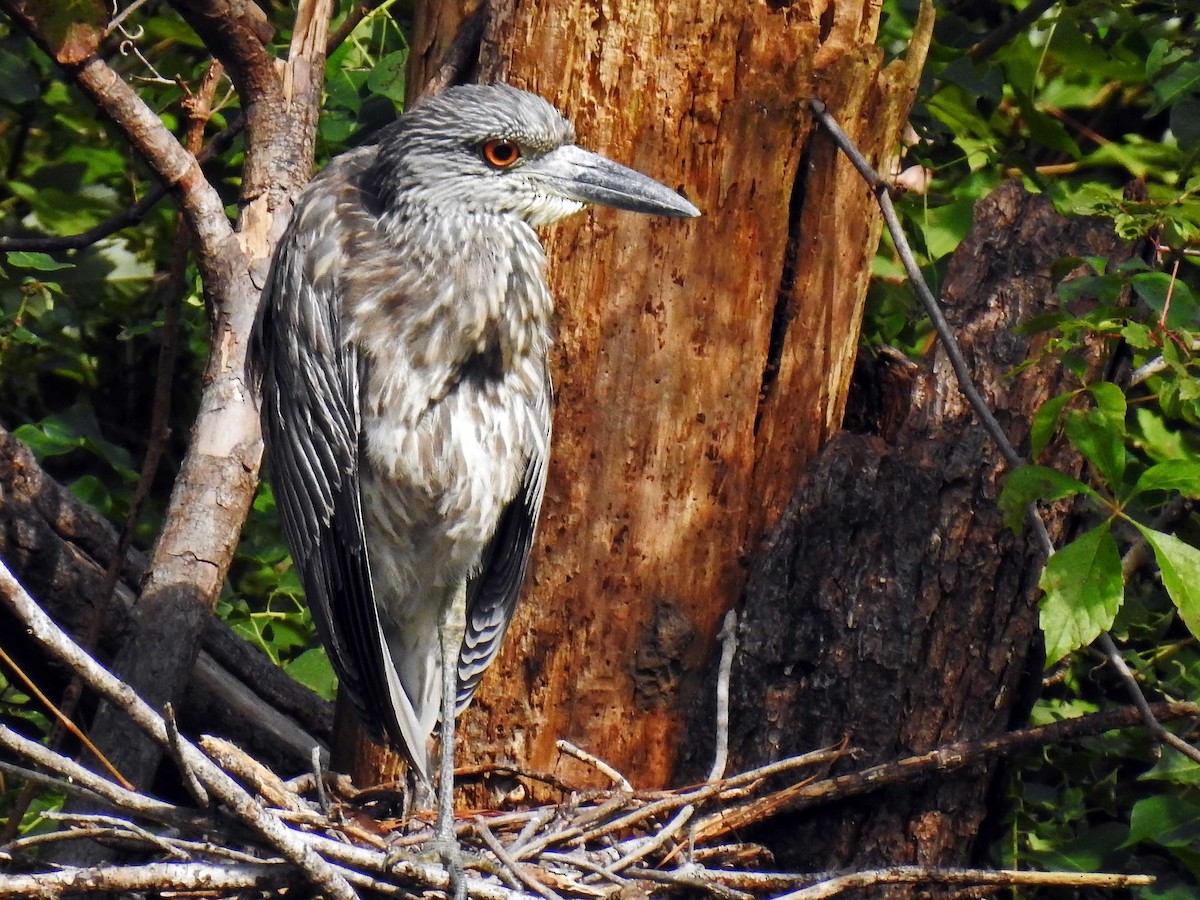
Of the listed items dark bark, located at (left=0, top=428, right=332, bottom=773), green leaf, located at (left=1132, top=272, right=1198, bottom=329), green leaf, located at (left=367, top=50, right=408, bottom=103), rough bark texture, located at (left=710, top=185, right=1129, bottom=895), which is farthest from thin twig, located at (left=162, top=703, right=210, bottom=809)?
green leaf, located at (left=367, top=50, right=408, bottom=103)

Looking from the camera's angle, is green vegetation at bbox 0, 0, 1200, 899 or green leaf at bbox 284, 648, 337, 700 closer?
green vegetation at bbox 0, 0, 1200, 899

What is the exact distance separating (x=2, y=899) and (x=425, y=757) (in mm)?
1062

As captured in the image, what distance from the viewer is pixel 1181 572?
2.27 meters

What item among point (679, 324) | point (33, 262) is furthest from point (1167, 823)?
point (33, 262)

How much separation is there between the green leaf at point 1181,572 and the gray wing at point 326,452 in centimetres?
147

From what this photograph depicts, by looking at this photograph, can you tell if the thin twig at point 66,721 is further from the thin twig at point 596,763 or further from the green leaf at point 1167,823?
the green leaf at point 1167,823

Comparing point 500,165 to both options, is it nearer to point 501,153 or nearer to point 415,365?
point 501,153

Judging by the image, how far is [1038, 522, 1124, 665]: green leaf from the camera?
7.36 feet

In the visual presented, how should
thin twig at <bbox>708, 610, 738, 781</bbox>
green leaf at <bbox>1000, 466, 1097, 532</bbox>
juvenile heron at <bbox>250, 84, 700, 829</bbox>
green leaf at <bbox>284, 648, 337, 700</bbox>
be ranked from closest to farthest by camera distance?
green leaf at <bbox>1000, 466, 1097, 532</bbox>, thin twig at <bbox>708, 610, 738, 781</bbox>, juvenile heron at <bbox>250, 84, 700, 829</bbox>, green leaf at <bbox>284, 648, 337, 700</bbox>

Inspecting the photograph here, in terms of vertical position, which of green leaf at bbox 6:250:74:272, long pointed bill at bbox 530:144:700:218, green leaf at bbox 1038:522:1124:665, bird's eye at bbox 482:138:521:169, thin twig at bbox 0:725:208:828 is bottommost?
thin twig at bbox 0:725:208:828

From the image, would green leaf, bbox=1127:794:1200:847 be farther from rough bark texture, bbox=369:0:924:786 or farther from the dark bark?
the dark bark

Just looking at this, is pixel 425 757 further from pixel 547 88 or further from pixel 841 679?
pixel 547 88

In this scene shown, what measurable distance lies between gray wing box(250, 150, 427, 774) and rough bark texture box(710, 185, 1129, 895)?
68cm

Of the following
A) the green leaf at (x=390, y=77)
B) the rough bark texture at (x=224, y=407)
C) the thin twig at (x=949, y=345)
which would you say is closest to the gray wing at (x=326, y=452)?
the rough bark texture at (x=224, y=407)
